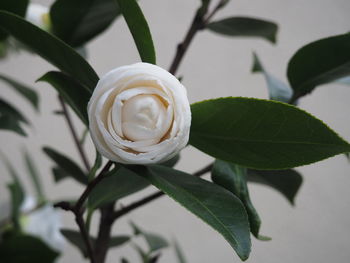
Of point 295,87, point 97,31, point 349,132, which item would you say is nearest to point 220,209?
point 295,87

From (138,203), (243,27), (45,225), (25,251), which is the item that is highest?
(243,27)

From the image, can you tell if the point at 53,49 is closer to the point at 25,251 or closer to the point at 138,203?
the point at 138,203

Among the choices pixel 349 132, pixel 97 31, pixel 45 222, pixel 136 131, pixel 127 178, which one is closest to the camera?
pixel 136 131

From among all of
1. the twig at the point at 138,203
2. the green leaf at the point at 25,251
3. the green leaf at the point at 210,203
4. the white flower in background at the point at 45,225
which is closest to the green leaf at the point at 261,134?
the green leaf at the point at 210,203

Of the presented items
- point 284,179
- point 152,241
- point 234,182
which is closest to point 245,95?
point 152,241

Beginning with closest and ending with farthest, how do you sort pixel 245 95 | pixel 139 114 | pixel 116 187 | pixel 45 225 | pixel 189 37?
pixel 139 114 < pixel 116 187 < pixel 189 37 < pixel 45 225 < pixel 245 95

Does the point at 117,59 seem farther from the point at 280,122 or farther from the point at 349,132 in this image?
the point at 280,122

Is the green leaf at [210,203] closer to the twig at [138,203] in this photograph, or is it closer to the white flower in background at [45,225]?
the twig at [138,203]
